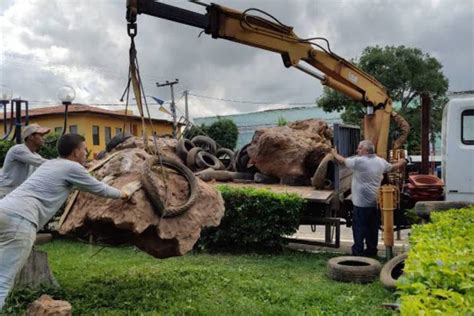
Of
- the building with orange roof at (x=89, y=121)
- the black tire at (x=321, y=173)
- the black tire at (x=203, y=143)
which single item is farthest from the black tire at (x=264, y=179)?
the building with orange roof at (x=89, y=121)

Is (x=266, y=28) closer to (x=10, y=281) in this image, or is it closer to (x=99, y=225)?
(x=99, y=225)

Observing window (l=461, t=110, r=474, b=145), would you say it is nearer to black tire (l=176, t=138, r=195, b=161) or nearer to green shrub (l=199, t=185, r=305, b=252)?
green shrub (l=199, t=185, r=305, b=252)

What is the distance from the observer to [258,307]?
4.85 m

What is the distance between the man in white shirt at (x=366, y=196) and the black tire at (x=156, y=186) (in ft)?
9.50

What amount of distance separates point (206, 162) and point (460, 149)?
17.4ft

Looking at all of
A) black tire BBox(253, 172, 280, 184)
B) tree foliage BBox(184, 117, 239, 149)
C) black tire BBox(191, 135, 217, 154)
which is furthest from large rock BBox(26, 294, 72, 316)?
tree foliage BBox(184, 117, 239, 149)

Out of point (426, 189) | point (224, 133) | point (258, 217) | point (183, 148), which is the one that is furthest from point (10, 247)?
point (224, 133)

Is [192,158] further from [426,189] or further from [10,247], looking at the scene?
[10,247]

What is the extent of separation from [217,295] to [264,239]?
106 inches

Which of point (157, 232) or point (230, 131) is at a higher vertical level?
point (230, 131)

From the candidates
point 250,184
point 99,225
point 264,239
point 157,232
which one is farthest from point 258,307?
point 250,184

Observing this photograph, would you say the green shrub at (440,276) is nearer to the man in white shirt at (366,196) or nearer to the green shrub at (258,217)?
the man in white shirt at (366,196)

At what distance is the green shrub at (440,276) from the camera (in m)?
1.96

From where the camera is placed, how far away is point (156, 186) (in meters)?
4.76
